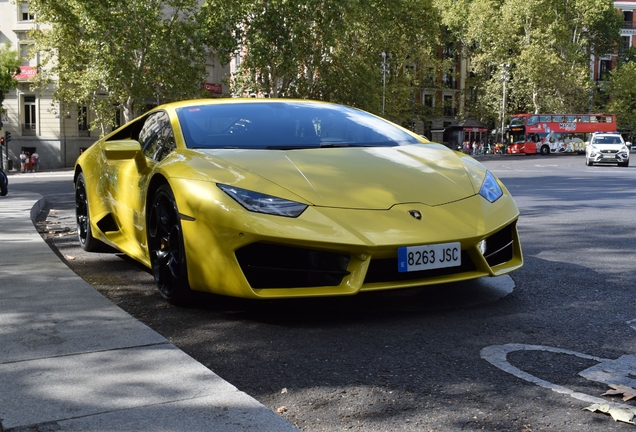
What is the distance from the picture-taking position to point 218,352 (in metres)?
3.52

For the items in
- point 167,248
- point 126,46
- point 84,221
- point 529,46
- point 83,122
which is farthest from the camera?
point 529,46

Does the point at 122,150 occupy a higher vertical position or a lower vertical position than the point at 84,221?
higher

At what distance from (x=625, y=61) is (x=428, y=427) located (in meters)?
88.3

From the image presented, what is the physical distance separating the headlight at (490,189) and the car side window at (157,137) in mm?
1882

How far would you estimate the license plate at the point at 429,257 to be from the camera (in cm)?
391

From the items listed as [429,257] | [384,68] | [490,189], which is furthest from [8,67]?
[429,257]

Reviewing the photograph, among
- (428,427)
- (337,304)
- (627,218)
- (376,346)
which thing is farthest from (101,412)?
(627,218)

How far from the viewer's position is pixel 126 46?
123ft

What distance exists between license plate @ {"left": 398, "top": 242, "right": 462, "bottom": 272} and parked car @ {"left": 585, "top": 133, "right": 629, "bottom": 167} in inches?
1296

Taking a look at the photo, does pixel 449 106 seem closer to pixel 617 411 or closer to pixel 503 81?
pixel 503 81

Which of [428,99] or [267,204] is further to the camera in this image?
[428,99]

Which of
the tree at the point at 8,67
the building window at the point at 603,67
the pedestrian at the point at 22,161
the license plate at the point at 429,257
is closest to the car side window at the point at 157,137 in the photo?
the license plate at the point at 429,257

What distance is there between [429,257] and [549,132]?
199ft

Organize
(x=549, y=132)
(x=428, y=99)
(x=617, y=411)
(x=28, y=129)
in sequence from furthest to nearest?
(x=428, y=99) < (x=549, y=132) < (x=28, y=129) < (x=617, y=411)
